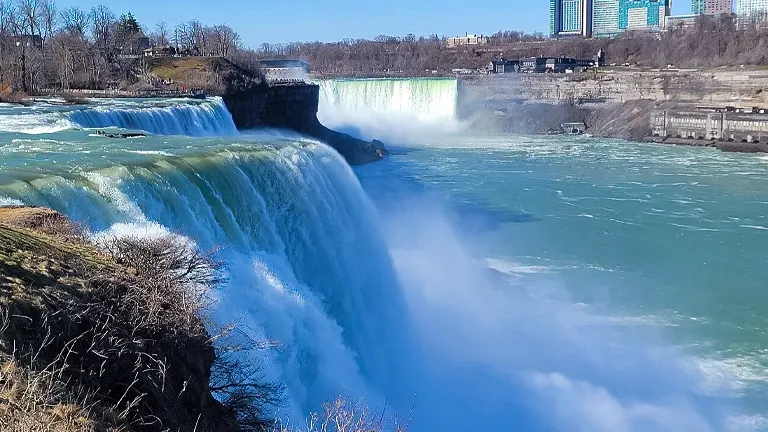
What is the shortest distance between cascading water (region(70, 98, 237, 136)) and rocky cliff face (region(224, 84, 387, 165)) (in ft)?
23.1

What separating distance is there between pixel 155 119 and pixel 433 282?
27.6 feet

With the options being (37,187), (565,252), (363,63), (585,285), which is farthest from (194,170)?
(363,63)

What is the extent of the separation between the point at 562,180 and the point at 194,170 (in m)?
19.8

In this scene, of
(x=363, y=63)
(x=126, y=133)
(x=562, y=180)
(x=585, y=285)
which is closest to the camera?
(x=585, y=285)

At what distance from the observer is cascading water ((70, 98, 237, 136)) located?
1811 cm

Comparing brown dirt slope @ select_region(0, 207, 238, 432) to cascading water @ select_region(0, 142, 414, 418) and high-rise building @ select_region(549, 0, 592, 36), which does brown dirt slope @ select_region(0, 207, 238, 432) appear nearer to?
cascading water @ select_region(0, 142, 414, 418)

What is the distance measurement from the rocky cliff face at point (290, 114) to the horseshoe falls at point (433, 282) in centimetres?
745

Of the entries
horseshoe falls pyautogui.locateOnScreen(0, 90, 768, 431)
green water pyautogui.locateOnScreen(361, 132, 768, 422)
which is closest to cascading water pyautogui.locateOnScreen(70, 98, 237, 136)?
horseshoe falls pyautogui.locateOnScreen(0, 90, 768, 431)

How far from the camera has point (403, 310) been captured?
12430 mm

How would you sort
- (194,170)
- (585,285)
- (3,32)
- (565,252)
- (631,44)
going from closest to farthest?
(194,170) < (585,285) < (565,252) < (3,32) < (631,44)

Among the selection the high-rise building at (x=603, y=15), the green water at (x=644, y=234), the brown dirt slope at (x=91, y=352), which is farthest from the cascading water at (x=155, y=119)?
the high-rise building at (x=603, y=15)

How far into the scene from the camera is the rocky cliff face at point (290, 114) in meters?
A: 29.0

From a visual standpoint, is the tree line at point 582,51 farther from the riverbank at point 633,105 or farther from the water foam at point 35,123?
the water foam at point 35,123

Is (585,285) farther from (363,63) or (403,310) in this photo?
(363,63)
